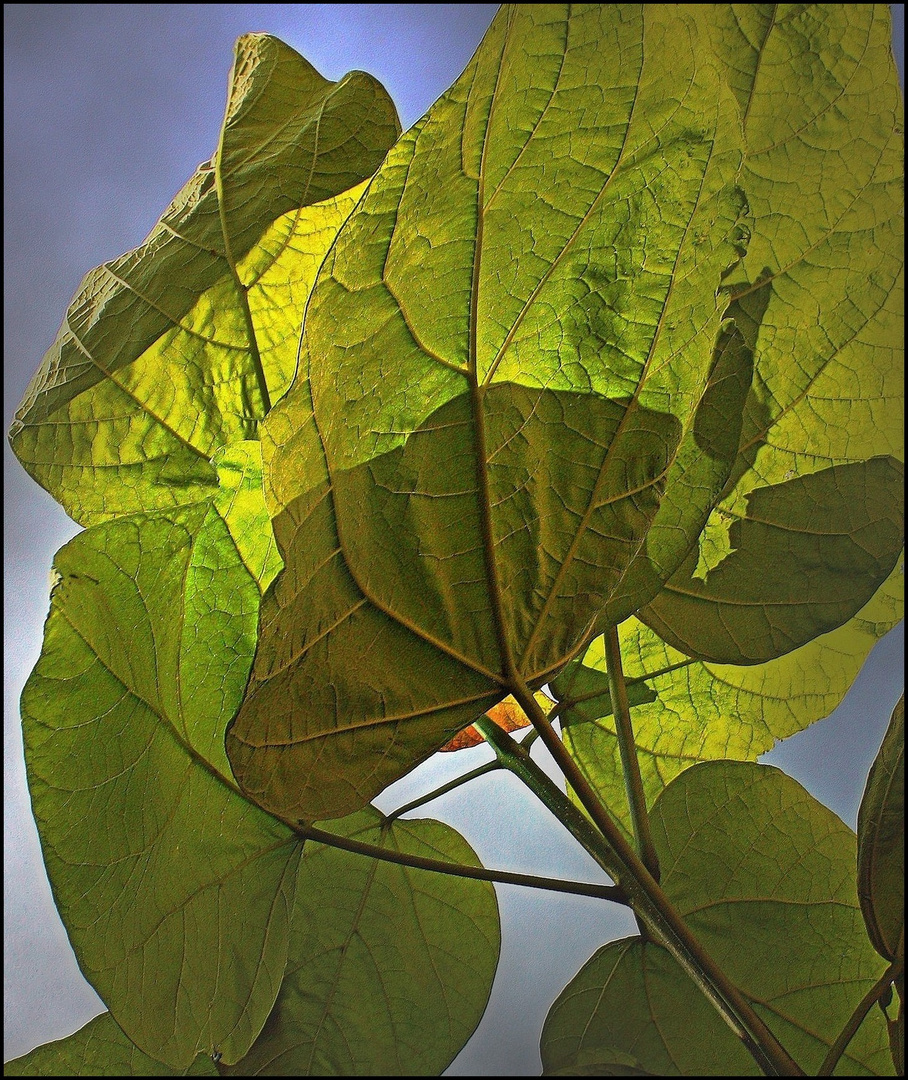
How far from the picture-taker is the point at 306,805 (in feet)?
0.61

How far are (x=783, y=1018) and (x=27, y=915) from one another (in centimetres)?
38

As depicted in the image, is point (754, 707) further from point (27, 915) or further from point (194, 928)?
point (27, 915)

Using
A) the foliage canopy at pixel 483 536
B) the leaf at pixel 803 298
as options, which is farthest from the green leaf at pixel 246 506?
the leaf at pixel 803 298

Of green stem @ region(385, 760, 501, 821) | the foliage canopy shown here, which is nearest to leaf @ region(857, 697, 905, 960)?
the foliage canopy

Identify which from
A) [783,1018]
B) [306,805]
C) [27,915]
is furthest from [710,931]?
[27,915]

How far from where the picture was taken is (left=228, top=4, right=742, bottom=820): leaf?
6.3 inches

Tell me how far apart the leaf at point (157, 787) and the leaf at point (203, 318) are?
5 centimetres

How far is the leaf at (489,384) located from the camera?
0.52 feet

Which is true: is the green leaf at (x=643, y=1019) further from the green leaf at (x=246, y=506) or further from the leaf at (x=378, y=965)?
the green leaf at (x=246, y=506)

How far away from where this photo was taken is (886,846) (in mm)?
186

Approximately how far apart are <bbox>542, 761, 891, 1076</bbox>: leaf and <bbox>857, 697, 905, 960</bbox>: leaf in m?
0.05

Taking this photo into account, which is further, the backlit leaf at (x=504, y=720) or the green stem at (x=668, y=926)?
the backlit leaf at (x=504, y=720)

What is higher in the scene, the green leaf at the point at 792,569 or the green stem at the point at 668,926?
the green leaf at the point at 792,569

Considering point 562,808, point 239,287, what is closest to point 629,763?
point 562,808
